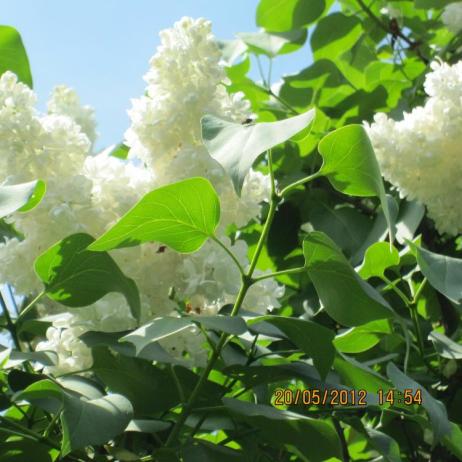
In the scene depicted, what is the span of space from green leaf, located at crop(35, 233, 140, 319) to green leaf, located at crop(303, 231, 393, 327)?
0.76 ft

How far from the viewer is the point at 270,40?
2.28m

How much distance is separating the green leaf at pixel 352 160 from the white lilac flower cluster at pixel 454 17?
1.18 meters

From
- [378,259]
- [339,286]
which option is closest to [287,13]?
[378,259]

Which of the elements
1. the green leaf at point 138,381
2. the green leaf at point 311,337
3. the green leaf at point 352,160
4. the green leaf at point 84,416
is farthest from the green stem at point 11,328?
the green leaf at point 352,160

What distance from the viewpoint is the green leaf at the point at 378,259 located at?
A: 47.1 inches

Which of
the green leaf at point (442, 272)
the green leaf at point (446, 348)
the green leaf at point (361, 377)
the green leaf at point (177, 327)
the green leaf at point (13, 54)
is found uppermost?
the green leaf at point (13, 54)

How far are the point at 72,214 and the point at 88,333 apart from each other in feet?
0.53

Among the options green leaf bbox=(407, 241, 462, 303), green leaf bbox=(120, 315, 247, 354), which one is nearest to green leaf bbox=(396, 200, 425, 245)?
green leaf bbox=(407, 241, 462, 303)

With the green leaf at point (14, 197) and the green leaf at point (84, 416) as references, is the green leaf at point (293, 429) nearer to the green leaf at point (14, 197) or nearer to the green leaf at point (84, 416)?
the green leaf at point (84, 416)

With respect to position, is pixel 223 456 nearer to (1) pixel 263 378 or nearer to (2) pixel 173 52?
(1) pixel 263 378

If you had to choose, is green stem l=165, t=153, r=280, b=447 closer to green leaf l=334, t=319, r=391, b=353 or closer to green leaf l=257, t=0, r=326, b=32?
green leaf l=334, t=319, r=391, b=353

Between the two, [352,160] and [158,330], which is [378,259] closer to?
[352,160]

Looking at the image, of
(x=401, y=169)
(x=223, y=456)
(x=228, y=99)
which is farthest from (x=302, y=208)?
(x=223, y=456)

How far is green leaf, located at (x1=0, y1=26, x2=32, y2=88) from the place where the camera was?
1439 mm
